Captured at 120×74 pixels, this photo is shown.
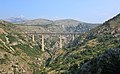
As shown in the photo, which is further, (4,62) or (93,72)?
(4,62)

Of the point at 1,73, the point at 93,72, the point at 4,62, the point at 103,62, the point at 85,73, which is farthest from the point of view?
the point at 4,62

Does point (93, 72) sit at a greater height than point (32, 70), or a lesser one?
greater

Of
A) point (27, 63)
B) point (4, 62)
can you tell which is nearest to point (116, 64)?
point (4, 62)

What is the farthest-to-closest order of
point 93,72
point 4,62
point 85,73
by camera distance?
point 4,62 → point 85,73 → point 93,72

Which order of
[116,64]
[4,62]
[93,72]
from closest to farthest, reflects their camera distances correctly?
[116,64] < [93,72] < [4,62]

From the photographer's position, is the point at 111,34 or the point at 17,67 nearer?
the point at 17,67

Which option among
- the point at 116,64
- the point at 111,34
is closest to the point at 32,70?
the point at 111,34

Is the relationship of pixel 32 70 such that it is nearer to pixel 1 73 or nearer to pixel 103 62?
pixel 1 73

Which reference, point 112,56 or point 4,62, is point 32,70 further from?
point 112,56

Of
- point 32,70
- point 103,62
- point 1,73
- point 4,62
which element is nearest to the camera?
point 103,62
